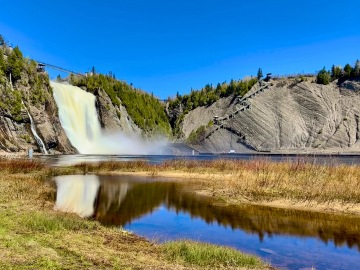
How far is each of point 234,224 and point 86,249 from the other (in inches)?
282

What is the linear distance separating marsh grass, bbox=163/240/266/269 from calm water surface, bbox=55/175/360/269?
3.83ft

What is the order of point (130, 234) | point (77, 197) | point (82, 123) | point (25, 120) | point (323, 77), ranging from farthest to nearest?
point (323, 77) → point (82, 123) → point (25, 120) → point (77, 197) → point (130, 234)

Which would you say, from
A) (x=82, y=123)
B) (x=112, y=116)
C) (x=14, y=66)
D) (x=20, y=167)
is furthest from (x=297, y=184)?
(x=112, y=116)

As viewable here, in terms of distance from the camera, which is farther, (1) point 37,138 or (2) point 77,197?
(1) point 37,138

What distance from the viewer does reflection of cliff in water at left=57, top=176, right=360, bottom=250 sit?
539 inches

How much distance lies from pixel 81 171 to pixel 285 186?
65.5 ft

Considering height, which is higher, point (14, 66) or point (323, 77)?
point (323, 77)

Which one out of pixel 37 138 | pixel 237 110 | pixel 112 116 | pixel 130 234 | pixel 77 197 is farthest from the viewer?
pixel 237 110

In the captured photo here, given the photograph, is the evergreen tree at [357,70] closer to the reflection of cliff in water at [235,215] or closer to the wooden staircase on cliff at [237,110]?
the wooden staircase on cliff at [237,110]

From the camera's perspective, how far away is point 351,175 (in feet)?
74.3

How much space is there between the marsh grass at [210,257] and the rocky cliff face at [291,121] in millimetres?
87266

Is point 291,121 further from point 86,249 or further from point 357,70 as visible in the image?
point 86,249

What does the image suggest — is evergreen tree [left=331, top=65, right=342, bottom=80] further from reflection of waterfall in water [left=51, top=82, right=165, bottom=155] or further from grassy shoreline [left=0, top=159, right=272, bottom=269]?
grassy shoreline [left=0, top=159, right=272, bottom=269]

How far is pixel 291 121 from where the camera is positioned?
99.5 metres
